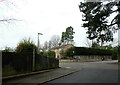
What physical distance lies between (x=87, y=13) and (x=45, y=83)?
22180 millimetres

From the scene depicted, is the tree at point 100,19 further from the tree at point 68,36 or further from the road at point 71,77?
the tree at point 68,36

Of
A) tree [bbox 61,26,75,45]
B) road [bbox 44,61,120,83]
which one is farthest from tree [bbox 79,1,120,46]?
tree [bbox 61,26,75,45]

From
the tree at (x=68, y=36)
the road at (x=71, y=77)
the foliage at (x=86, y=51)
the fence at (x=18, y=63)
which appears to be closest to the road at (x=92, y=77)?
the road at (x=71, y=77)

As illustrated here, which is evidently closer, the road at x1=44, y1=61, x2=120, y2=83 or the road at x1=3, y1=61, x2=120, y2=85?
the road at x1=3, y1=61, x2=120, y2=85

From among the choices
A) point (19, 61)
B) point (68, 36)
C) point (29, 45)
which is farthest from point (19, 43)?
point (68, 36)

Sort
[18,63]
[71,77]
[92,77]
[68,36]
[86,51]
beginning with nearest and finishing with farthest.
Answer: [18,63] < [92,77] < [71,77] < [86,51] < [68,36]

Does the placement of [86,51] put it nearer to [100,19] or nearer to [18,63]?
[100,19]

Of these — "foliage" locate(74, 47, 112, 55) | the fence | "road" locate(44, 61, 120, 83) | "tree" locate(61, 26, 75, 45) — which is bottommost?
"road" locate(44, 61, 120, 83)

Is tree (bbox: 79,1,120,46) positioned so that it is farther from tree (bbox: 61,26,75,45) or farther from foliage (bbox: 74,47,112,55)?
tree (bbox: 61,26,75,45)

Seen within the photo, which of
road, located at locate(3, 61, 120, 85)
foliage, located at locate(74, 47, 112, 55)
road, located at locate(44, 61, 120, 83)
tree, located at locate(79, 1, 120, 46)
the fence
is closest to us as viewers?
road, located at locate(3, 61, 120, 85)

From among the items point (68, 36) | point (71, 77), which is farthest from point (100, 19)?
point (68, 36)

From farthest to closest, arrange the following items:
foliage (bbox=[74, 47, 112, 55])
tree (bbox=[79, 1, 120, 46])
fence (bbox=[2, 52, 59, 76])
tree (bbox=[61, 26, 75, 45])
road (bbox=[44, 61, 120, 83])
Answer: tree (bbox=[61, 26, 75, 45]) < foliage (bbox=[74, 47, 112, 55]) < tree (bbox=[79, 1, 120, 46]) < road (bbox=[44, 61, 120, 83]) < fence (bbox=[2, 52, 59, 76])

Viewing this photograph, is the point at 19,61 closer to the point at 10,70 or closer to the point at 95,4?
the point at 10,70

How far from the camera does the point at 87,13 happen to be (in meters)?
41.5
